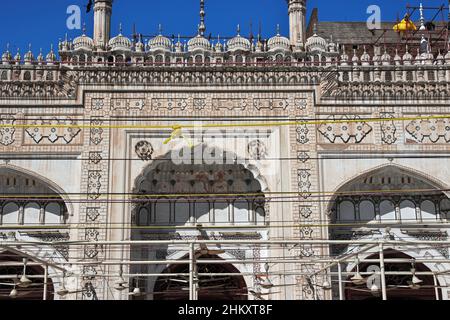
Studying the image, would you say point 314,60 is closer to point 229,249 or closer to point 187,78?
point 187,78

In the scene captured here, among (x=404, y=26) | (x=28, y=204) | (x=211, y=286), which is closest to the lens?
(x=28, y=204)

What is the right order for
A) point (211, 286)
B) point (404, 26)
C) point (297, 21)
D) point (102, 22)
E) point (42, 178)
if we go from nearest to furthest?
point (42, 178) → point (211, 286) → point (102, 22) → point (297, 21) → point (404, 26)

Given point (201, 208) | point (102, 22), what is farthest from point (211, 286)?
point (102, 22)

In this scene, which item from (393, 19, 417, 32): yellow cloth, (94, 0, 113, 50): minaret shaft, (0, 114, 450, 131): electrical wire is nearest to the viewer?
(0, 114, 450, 131): electrical wire

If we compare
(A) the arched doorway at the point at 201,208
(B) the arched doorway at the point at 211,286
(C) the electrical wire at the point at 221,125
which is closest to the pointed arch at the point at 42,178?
(C) the electrical wire at the point at 221,125

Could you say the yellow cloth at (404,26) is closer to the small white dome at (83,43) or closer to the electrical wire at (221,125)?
the electrical wire at (221,125)

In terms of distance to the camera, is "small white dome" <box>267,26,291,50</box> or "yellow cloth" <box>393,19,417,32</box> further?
"yellow cloth" <box>393,19,417,32</box>

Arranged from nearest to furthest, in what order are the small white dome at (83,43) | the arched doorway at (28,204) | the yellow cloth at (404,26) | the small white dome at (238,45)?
the arched doorway at (28,204) → the small white dome at (83,43) → the small white dome at (238,45) → the yellow cloth at (404,26)

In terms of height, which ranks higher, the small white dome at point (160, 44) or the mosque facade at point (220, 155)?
the small white dome at point (160, 44)

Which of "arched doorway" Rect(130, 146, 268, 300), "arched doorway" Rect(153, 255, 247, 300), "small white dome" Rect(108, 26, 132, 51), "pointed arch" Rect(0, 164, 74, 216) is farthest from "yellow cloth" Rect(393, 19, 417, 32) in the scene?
"pointed arch" Rect(0, 164, 74, 216)

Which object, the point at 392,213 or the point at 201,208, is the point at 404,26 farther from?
the point at 201,208

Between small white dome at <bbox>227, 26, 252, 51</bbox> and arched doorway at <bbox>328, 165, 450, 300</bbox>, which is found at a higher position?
small white dome at <bbox>227, 26, 252, 51</bbox>

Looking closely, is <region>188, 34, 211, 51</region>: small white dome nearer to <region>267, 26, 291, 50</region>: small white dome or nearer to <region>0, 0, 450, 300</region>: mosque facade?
<region>0, 0, 450, 300</region>: mosque facade

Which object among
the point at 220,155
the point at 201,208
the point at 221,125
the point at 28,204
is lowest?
the point at 201,208
